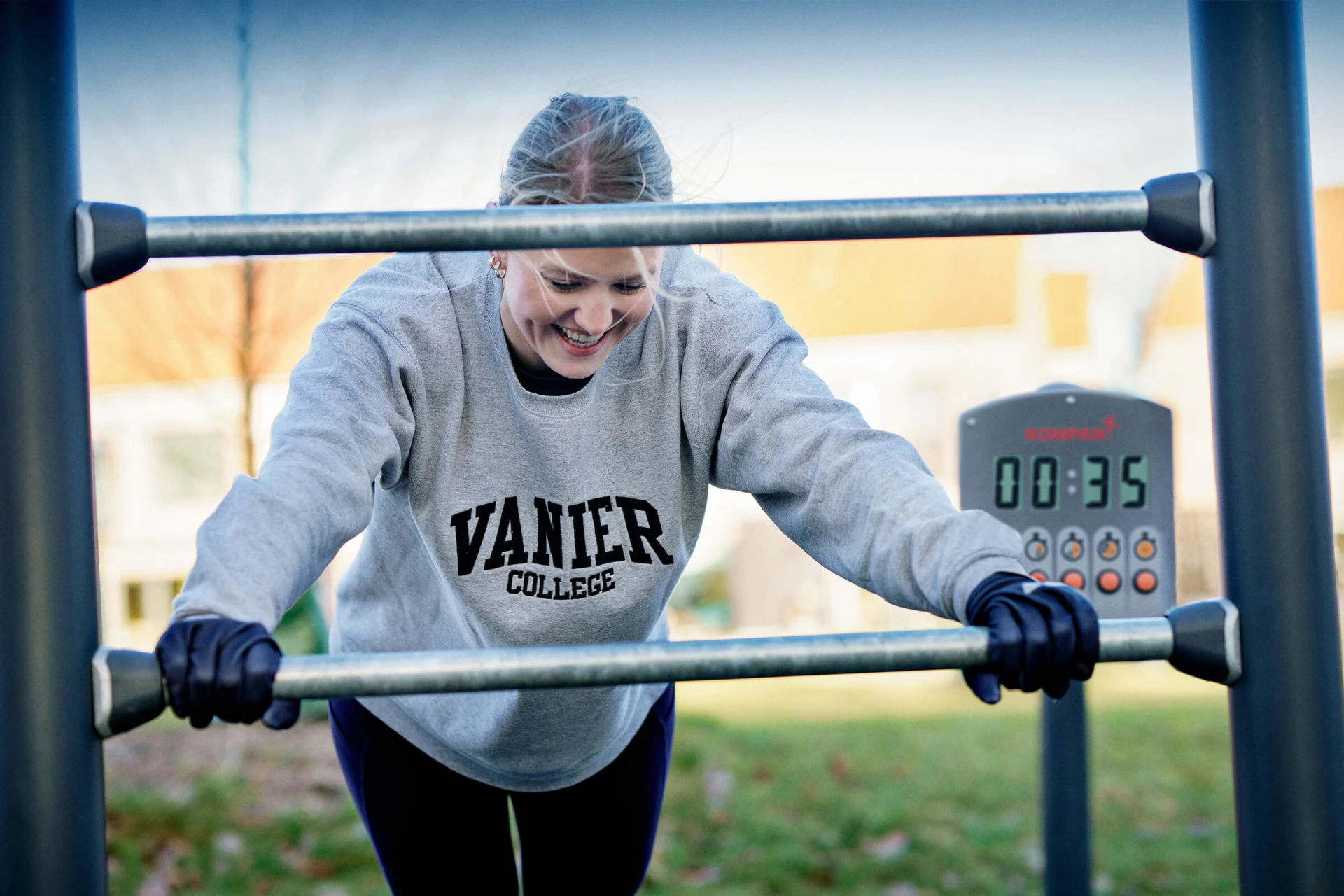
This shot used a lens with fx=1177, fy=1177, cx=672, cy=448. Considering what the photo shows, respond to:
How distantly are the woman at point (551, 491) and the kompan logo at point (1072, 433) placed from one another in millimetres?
696

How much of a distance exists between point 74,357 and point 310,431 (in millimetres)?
225

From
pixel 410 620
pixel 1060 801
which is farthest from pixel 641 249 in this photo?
pixel 1060 801

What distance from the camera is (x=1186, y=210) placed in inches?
29.5

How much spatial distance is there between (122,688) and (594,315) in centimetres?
55

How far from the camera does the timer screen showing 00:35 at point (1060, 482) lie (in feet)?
5.69

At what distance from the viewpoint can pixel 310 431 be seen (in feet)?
2.96

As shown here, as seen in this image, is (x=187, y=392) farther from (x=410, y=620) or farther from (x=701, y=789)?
(x=410, y=620)

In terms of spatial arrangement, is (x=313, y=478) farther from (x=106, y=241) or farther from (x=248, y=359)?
(x=248, y=359)

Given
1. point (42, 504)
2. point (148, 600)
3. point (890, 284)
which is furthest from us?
point (890, 284)

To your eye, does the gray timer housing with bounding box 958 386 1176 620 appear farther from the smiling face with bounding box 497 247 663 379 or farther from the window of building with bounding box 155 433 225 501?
the window of building with bounding box 155 433 225 501

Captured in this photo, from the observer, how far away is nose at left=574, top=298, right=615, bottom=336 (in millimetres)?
1093

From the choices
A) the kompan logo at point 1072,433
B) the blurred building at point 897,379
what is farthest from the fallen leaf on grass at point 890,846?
the blurred building at point 897,379

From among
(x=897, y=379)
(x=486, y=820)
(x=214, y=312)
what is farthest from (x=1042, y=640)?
(x=897, y=379)

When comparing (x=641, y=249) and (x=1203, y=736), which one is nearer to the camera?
(x=641, y=249)
